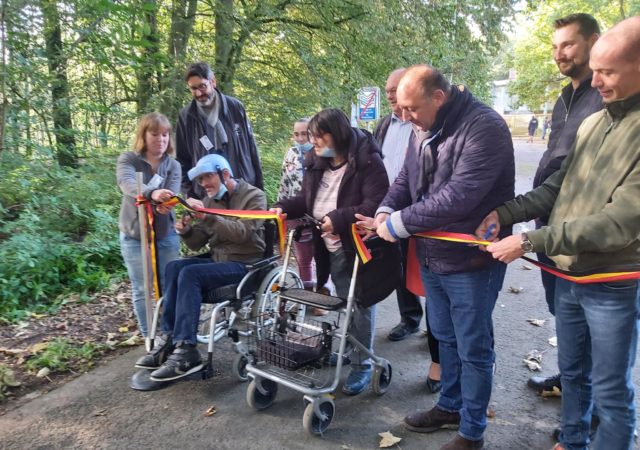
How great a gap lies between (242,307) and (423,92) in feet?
6.58

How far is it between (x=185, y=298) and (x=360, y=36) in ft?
26.1

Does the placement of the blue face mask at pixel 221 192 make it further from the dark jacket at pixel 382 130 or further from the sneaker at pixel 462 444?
the sneaker at pixel 462 444

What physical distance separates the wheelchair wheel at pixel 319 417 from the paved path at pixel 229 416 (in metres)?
0.06

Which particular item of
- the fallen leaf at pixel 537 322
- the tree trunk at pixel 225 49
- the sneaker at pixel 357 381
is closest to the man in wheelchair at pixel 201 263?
the sneaker at pixel 357 381

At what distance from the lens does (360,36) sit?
9.84 m

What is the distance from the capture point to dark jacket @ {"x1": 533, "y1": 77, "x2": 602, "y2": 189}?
284cm

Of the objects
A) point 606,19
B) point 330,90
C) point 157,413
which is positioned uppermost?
point 606,19

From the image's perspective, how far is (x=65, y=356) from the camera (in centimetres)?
390

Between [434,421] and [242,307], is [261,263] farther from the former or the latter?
[434,421]

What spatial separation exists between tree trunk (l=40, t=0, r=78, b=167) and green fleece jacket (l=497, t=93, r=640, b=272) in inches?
229

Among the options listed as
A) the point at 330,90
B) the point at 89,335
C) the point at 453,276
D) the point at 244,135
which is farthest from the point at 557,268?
the point at 330,90

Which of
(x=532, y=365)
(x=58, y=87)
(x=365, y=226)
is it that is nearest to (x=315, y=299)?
(x=365, y=226)

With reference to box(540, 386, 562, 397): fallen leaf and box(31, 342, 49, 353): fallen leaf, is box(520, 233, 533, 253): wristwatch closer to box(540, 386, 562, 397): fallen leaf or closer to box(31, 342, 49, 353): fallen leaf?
box(540, 386, 562, 397): fallen leaf

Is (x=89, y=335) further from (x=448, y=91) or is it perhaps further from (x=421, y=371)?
(x=448, y=91)
